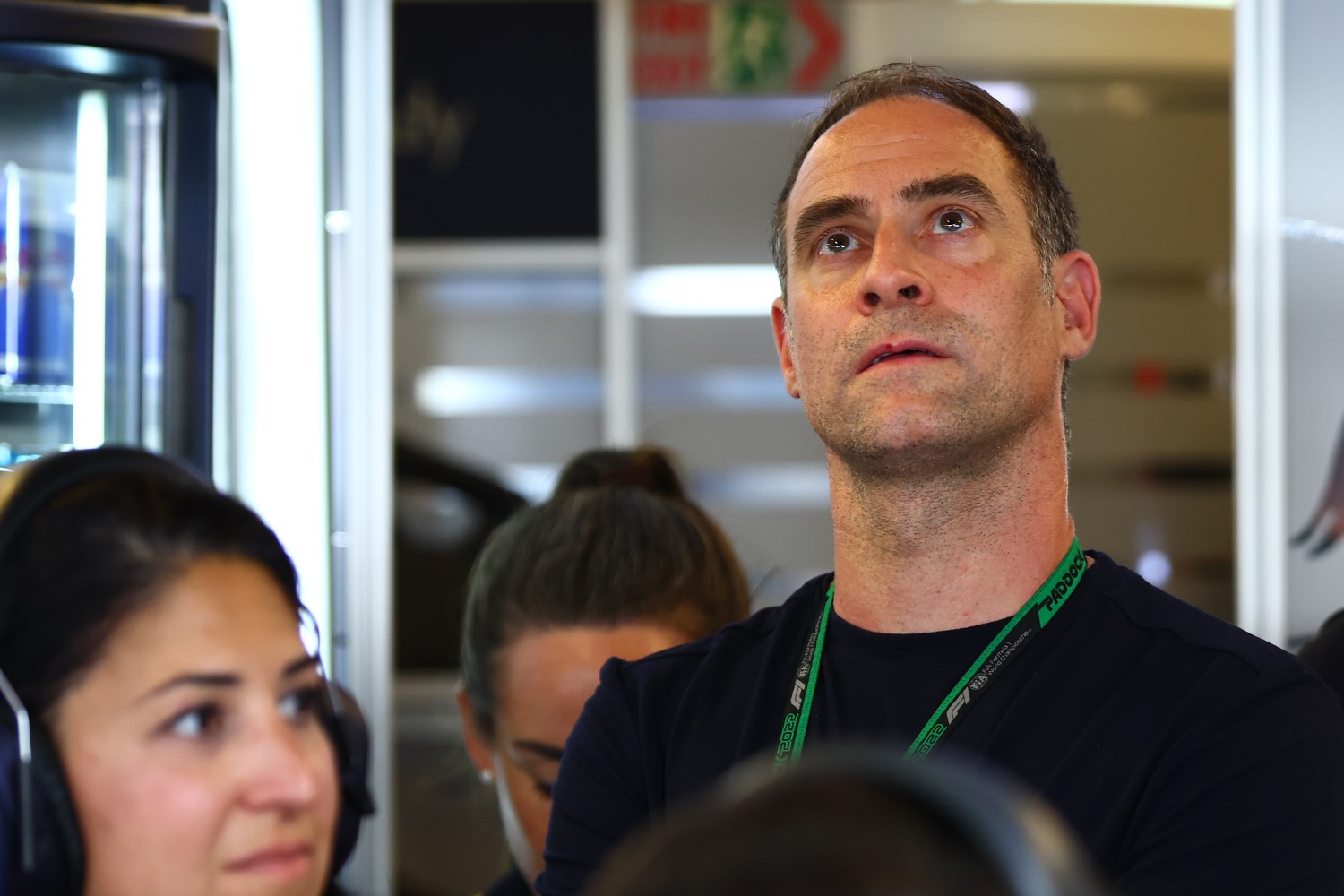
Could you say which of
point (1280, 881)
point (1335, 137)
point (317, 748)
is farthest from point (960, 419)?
point (1335, 137)

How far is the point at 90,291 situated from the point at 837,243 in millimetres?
1125

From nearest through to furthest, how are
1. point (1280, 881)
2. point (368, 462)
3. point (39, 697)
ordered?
point (39, 697) → point (1280, 881) → point (368, 462)

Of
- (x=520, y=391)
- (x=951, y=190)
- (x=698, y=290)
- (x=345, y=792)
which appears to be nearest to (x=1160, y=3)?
(x=698, y=290)

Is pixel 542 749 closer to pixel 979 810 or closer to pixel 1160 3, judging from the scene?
pixel 979 810

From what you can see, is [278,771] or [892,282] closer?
[278,771]

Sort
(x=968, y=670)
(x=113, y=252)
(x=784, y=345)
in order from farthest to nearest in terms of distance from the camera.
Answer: (x=113, y=252)
(x=784, y=345)
(x=968, y=670)

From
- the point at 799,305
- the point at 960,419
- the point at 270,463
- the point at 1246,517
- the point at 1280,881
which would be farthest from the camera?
the point at 1246,517

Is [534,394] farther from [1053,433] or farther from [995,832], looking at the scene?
[995,832]

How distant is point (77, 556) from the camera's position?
0.91 meters

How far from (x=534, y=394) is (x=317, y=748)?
3.42 m

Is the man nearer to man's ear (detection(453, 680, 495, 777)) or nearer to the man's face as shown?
the man's face

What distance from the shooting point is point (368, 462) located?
10.2 ft

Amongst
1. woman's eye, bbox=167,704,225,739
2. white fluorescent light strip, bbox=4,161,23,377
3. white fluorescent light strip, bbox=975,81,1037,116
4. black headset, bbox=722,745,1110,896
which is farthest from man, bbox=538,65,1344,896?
white fluorescent light strip, bbox=975,81,1037,116

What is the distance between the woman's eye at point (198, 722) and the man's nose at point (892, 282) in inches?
28.8
